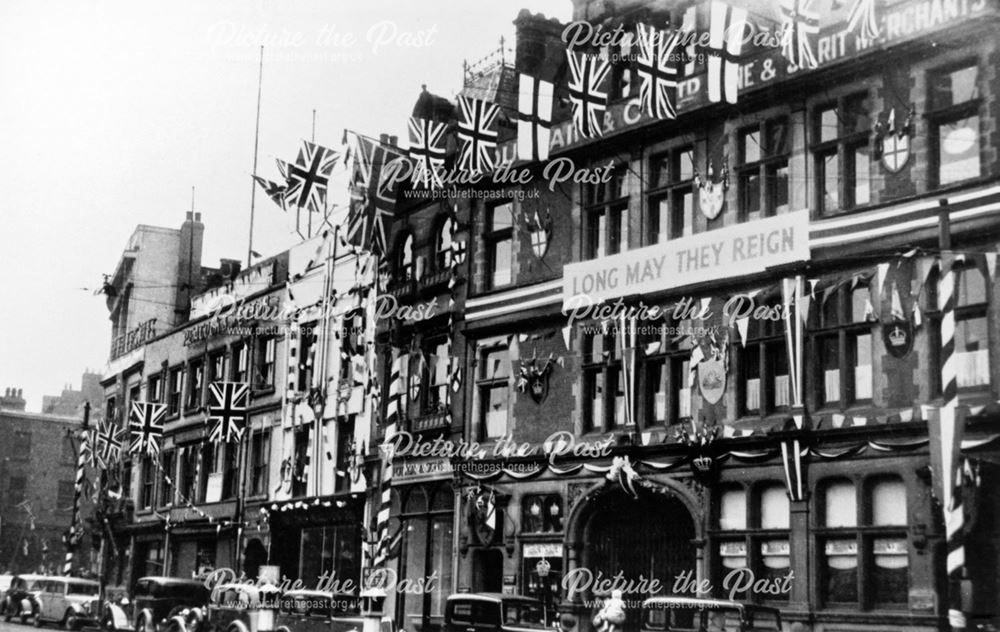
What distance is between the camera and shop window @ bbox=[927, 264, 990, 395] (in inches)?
909

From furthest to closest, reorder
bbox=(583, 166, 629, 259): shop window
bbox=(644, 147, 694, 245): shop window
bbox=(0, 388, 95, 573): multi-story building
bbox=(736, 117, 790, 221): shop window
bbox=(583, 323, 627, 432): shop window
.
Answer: bbox=(0, 388, 95, 573): multi-story building < bbox=(583, 166, 629, 259): shop window < bbox=(583, 323, 627, 432): shop window < bbox=(644, 147, 694, 245): shop window < bbox=(736, 117, 790, 221): shop window

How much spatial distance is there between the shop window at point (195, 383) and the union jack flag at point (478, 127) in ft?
83.8

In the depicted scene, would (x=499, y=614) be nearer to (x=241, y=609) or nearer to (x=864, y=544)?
(x=864, y=544)

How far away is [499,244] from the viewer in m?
35.4

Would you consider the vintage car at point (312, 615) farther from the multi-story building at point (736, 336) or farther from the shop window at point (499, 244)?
the shop window at point (499, 244)

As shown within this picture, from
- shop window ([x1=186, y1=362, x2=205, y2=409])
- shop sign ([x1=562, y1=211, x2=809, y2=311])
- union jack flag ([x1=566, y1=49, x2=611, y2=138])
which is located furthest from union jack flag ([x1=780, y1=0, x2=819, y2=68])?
shop window ([x1=186, y1=362, x2=205, y2=409])

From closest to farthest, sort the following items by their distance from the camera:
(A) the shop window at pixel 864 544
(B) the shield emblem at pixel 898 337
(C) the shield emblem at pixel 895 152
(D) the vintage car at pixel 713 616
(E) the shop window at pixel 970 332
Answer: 1. (D) the vintage car at pixel 713 616
2. (E) the shop window at pixel 970 332
3. (A) the shop window at pixel 864 544
4. (B) the shield emblem at pixel 898 337
5. (C) the shield emblem at pixel 895 152

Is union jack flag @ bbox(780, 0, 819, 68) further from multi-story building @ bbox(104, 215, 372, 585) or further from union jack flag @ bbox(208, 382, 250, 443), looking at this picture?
union jack flag @ bbox(208, 382, 250, 443)

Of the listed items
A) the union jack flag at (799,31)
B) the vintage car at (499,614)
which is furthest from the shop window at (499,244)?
the vintage car at (499,614)

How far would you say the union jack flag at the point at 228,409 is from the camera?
148 ft

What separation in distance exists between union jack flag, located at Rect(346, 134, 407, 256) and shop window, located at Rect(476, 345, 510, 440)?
599cm

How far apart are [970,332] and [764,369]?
4816 mm

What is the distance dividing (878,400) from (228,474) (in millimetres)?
32059

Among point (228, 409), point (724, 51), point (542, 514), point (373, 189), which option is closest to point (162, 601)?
point (228, 409)
